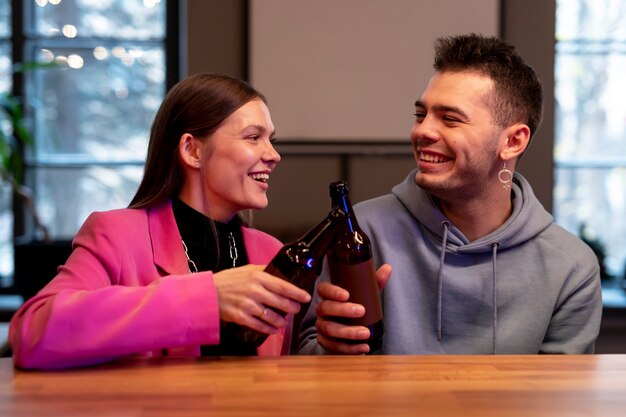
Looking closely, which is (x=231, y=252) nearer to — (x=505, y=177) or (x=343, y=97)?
(x=505, y=177)

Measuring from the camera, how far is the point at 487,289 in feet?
5.37

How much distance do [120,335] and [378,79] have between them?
9.57 feet

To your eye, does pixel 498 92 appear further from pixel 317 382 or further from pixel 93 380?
pixel 93 380

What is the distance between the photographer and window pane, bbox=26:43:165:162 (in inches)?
155

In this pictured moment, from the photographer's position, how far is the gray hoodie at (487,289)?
62.9 inches

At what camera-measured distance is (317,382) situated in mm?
983

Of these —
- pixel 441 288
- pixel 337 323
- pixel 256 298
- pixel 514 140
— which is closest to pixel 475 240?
pixel 441 288

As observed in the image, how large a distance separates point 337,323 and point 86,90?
313cm

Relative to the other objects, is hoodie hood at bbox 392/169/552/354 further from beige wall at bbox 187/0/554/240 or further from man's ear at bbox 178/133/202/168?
beige wall at bbox 187/0/554/240

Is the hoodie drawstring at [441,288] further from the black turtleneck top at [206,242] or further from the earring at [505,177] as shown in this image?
the black turtleneck top at [206,242]

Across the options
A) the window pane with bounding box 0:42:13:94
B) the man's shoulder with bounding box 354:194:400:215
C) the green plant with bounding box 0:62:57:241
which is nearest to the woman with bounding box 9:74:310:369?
the man's shoulder with bounding box 354:194:400:215

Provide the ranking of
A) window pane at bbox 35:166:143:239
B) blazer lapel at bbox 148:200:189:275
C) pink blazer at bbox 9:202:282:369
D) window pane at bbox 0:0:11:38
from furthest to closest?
window pane at bbox 35:166:143:239
window pane at bbox 0:0:11:38
blazer lapel at bbox 148:200:189:275
pink blazer at bbox 9:202:282:369

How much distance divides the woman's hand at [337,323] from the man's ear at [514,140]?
0.75 metres

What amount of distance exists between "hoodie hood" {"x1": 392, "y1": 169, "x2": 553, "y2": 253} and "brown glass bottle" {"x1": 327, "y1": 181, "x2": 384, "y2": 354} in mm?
556
